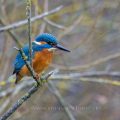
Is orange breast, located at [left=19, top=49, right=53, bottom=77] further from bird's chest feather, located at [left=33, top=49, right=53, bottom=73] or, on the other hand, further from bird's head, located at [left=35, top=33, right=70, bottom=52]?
bird's head, located at [left=35, top=33, right=70, bottom=52]

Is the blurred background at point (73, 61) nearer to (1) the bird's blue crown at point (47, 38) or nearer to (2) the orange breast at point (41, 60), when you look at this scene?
(2) the orange breast at point (41, 60)

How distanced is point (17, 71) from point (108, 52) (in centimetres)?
371

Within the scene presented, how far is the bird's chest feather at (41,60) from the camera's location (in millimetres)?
3438

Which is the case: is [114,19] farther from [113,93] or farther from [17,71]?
[17,71]

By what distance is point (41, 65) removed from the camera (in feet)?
11.3

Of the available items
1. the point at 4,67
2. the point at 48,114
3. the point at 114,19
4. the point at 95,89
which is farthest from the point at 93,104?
the point at 4,67

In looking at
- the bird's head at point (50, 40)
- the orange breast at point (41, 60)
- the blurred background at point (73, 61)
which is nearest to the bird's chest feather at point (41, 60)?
the orange breast at point (41, 60)

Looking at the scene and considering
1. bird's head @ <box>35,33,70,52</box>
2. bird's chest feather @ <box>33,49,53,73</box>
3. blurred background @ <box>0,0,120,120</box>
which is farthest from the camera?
blurred background @ <box>0,0,120,120</box>

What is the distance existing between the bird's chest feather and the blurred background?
49.9 inches

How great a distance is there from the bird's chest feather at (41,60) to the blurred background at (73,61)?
127 cm

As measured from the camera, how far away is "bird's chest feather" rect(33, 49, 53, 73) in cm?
344

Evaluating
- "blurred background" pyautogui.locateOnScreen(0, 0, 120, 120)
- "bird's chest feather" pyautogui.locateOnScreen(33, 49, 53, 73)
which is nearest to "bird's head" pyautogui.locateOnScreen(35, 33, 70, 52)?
"bird's chest feather" pyautogui.locateOnScreen(33, 49, 53, 73)

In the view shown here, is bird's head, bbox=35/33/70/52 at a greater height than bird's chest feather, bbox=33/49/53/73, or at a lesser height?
greater

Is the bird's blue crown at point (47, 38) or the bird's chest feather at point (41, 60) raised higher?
the bird's blue crown at point (47, 38)
